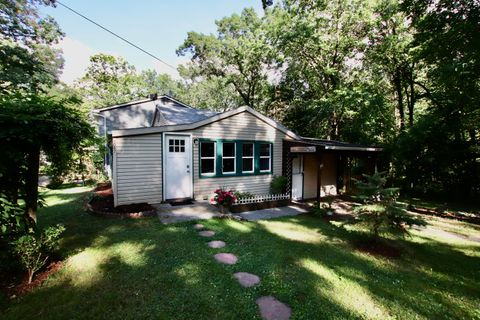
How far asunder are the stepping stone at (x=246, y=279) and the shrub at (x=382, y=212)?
2684mm

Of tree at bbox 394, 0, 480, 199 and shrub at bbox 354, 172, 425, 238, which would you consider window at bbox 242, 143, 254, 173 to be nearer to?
shrub at bbox 354, 172, 425, 238

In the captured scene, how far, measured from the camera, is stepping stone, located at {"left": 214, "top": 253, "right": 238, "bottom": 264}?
410cm

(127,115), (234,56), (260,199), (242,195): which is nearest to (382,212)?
(260,199)

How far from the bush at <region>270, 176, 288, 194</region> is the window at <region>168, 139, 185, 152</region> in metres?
4.06

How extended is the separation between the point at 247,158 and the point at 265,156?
0.89 meters

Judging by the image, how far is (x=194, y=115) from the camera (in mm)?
11070

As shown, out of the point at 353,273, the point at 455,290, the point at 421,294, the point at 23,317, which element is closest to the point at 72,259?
the point at 23,317

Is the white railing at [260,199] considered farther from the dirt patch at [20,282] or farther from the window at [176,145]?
the dirt patch at [20,282]

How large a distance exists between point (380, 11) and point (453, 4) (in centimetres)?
616

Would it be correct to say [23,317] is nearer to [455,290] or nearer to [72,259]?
[72,259]

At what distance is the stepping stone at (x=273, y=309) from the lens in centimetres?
277

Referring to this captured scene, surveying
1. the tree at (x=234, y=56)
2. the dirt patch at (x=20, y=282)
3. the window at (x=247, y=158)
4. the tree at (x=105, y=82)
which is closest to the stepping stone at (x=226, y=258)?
the dirt patch at (x=20, y=282)

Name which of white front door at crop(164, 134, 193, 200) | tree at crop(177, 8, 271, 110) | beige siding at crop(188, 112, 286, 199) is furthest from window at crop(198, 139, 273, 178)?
tree at crop(177, 8, 271, 110)

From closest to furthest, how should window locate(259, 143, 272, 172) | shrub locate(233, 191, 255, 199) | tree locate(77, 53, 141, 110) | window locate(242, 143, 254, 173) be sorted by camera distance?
shrub locate(233, 191, 255, 199) < window locate(242, 143, 254, 173) < window locate(259, 143, 272, 172) < tree locate(77, 53, 141, 110)
